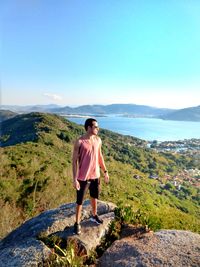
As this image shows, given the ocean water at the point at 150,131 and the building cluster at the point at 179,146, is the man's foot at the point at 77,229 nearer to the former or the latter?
the building cluster at the point at 179,146

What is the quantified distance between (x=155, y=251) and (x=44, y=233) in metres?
1.62

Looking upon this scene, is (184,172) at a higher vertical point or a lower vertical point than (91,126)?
lower

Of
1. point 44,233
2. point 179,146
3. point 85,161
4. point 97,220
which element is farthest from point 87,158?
point 179,146

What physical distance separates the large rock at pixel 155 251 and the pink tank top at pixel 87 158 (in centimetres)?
106

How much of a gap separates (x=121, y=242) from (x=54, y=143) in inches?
1166

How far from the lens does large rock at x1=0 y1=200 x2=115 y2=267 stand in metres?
4.07

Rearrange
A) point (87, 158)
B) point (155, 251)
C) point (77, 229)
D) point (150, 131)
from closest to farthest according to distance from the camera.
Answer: point (155, 251) < point (77, 229) < point (87, 158) < point (150, 131)

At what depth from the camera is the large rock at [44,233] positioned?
407 centimetres

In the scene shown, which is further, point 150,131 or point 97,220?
point 150,131

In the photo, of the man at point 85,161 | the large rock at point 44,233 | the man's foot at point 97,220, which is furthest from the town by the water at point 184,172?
the man at point 85,161

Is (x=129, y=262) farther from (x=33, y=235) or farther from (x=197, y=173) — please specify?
(x=197, y=173)

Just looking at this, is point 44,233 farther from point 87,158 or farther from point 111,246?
point 87,158

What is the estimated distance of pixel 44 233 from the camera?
4676 millimetres

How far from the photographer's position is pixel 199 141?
4774 inches
